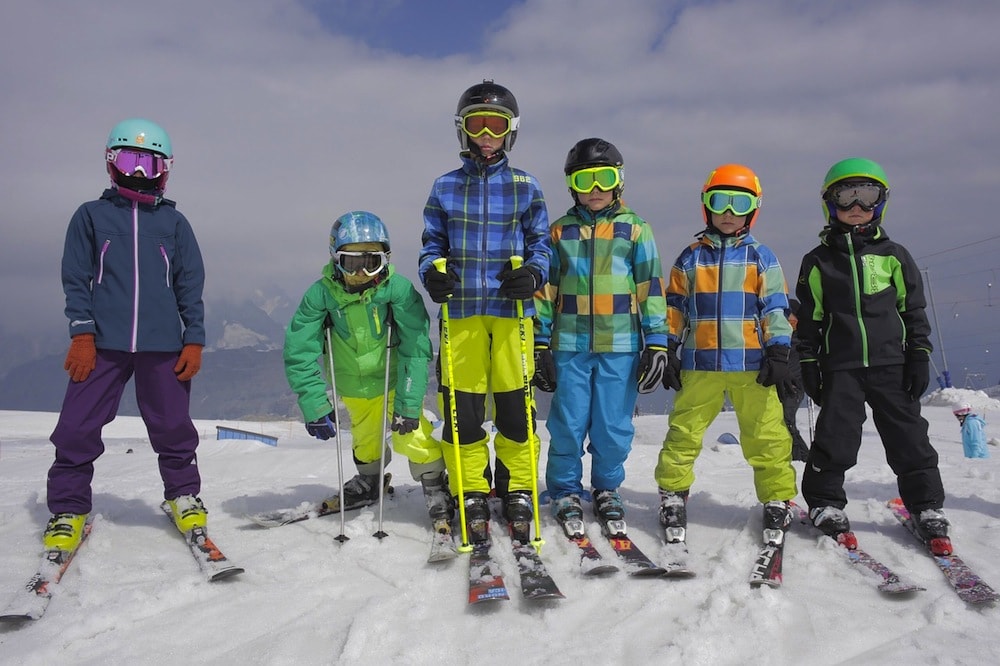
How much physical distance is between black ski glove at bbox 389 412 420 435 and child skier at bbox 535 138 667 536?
40.4 inches

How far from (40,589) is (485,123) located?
13.2 ft

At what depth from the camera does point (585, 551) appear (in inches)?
155

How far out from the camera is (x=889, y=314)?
417 centimetres

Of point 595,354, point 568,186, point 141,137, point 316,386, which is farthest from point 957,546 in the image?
point 141,137

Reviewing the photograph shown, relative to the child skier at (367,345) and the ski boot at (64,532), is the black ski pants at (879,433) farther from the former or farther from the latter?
the ski boot at (64,532)

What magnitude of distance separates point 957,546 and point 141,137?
6.28 m

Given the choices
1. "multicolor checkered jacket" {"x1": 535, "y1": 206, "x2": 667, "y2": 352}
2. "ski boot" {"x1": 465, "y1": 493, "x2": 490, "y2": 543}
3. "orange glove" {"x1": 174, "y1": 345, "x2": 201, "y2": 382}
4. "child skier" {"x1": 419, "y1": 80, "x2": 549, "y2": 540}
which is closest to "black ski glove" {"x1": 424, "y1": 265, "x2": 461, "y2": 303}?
"child skier" {"x1": 419, "y1": 80, "x2": 549, "y2": 540}

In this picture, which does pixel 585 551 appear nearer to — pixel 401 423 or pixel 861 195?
pixel 401 423

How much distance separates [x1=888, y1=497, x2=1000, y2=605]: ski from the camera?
3.18 m

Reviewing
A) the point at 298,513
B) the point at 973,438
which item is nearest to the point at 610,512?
the point at 298,513

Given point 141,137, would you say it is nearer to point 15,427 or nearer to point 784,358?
point 784,358

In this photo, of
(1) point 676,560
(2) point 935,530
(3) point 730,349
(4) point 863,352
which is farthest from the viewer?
(3) point 730,349

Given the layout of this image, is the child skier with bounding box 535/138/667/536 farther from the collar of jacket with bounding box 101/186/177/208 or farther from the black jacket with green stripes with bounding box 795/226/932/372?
the collar of jacket with bounding box 101/186/177/208

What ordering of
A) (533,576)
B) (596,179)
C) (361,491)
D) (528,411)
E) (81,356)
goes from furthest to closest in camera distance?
(361,491)
(596,179)
(528,411)
(81,356)
(533,576)
